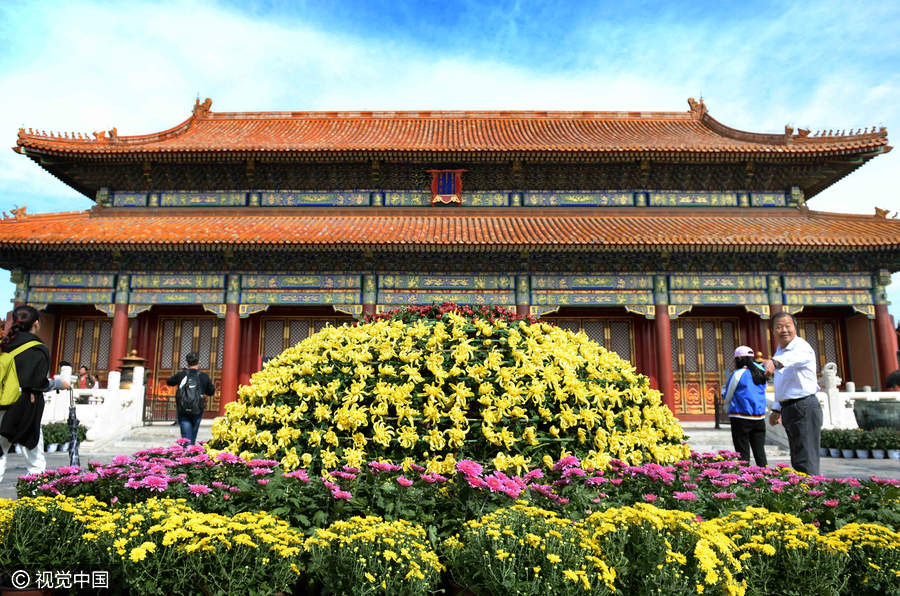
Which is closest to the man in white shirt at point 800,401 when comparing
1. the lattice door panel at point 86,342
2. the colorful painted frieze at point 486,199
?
the colorful painted frieze at point 486,199

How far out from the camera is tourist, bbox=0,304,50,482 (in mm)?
4711

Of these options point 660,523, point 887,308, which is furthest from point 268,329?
point 887,308

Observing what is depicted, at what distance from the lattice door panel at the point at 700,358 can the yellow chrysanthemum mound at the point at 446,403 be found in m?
11.9

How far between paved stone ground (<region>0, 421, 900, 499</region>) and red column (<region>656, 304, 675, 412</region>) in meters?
1.20

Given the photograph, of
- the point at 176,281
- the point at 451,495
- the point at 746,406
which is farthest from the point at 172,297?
the point at 451,495

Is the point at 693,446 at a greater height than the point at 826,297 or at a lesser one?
lesser

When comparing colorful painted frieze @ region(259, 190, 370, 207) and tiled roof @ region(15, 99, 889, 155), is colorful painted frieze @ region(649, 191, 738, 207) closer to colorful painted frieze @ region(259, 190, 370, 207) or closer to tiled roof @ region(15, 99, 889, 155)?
tiled roof @ region(15, 99, 889, 155)

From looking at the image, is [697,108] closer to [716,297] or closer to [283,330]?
[716,297]

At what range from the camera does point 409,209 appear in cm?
1534

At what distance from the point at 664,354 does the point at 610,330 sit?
1.70 m

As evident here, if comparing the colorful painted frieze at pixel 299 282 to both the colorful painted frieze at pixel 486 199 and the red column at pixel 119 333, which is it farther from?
the colorful painted frieze at pixel 486 199

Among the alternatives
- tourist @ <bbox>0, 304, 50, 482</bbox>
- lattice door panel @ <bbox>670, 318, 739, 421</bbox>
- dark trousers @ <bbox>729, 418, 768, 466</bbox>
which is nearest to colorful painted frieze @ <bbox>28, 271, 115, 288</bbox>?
tourist @ <bbox>0, 304, 50, 482</bbox>

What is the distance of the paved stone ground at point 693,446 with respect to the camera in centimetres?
772

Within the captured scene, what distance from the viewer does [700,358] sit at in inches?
581
